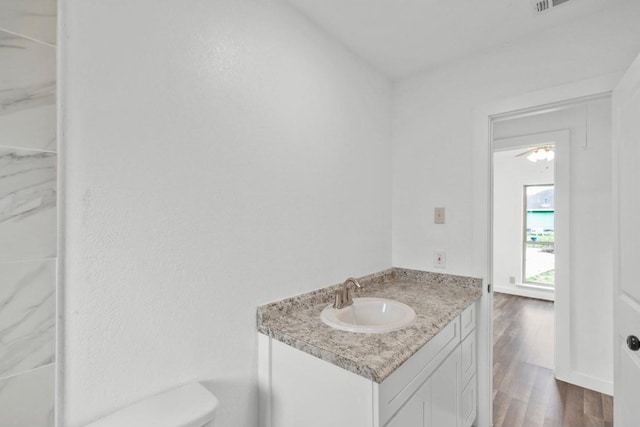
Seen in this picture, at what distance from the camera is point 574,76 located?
1536 mm

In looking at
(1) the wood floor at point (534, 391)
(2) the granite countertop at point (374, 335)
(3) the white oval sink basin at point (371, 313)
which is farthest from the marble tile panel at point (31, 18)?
(1) the wood floor at point (534, 391)

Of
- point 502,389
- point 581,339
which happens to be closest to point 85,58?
point 502,389

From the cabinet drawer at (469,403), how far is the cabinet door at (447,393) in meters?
0.10

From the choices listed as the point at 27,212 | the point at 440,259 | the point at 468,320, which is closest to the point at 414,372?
the point at 468,320

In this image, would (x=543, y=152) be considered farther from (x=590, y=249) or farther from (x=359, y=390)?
(x=359, y=390)

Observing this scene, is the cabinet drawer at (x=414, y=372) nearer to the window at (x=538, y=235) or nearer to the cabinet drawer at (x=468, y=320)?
the cabinet drawer at (x=468, y=320)

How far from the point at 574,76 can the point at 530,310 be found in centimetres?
365

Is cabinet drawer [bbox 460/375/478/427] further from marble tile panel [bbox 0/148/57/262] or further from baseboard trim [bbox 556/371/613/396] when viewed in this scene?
marble tile panel [bbox 0/148/57/262]

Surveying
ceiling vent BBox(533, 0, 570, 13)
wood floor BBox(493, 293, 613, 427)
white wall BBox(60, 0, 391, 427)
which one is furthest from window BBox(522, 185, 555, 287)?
white wall BBox(60, 0, 391, 427)

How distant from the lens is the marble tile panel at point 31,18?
0.72 m

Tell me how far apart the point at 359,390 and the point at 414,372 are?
30cm

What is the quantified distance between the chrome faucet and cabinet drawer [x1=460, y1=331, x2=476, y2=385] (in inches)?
26.7

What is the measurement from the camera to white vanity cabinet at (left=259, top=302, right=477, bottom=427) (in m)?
0.96

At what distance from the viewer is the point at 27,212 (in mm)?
748
